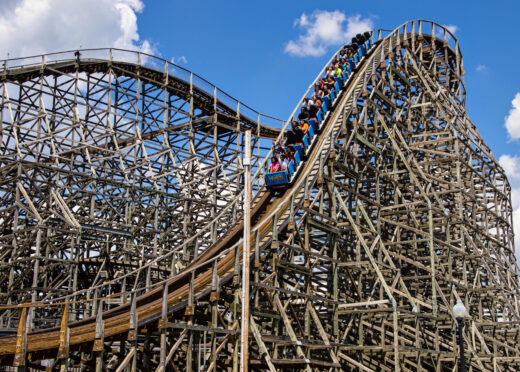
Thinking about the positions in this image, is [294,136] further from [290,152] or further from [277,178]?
[277,178]

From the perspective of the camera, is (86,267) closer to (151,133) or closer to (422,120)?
(151,133)

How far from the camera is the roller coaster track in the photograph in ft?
50.8

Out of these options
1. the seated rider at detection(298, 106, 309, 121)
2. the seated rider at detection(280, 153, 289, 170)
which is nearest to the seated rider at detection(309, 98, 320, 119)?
the seated rider at detection(298, 106, 309, 121)

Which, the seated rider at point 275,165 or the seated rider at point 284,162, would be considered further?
the seated rider at point 275,165

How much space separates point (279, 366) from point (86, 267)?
40.0 ft

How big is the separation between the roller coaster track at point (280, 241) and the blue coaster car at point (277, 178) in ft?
1.53

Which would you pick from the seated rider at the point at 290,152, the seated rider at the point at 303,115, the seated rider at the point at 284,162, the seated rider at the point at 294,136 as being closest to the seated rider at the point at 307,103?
the seated rider at the point at 303,115

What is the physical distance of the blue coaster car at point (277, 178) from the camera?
781 inches

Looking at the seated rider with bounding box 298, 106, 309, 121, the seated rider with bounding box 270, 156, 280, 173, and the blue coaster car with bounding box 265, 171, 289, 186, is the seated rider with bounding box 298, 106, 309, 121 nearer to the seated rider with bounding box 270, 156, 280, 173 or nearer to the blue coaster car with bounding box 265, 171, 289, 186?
the seated rider with bounding box 270, 156, 280, 173

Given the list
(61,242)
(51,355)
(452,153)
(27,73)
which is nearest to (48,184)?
(61,242)

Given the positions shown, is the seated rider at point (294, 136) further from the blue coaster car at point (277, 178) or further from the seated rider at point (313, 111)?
the blue coaster car at point (277, 178)

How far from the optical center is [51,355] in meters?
13.6

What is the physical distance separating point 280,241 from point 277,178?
3.35m

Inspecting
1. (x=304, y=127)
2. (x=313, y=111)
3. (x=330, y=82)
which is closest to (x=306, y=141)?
(x=304, y=127)
